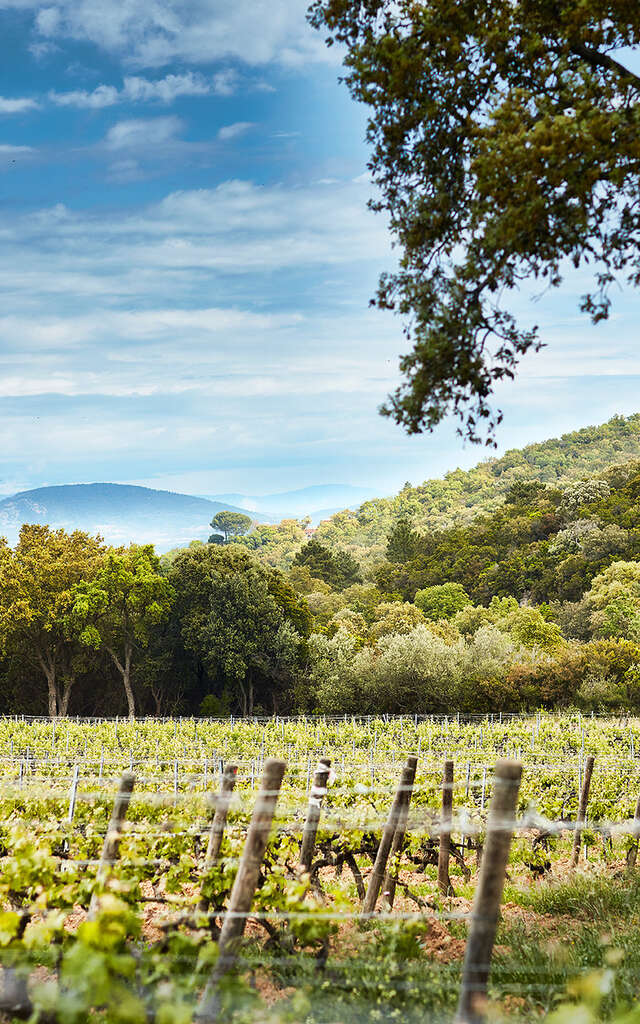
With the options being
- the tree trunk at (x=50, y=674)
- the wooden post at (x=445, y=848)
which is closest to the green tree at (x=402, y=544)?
the tree trunk at (x=50, y=674)

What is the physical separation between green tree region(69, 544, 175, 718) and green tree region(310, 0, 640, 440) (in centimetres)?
2741

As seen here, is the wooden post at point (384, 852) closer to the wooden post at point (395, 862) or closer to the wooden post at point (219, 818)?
the wooden post at point (395, 862)

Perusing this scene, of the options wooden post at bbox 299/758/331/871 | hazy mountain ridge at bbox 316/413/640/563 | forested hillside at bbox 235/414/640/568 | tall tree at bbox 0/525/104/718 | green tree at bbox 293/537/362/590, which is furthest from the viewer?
hazy mountain ridge at bbox 316/413/640/563

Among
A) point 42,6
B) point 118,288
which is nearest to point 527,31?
point 42,6

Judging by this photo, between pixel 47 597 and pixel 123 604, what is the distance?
3050 mm

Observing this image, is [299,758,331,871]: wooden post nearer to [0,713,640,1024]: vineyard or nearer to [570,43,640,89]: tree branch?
[0,713,640,1024]: vineyard

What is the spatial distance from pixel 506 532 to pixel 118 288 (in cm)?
4668

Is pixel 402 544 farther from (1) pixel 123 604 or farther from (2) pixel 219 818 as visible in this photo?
(2) pixel 219 818

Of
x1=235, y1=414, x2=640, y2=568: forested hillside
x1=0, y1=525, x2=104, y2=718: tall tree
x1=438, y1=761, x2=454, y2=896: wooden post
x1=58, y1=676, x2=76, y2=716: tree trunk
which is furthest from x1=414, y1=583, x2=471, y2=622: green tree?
x1=438, y1=761, x2=454, y2=896: wooden post

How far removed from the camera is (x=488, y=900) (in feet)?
7.58

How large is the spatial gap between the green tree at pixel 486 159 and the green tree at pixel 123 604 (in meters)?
27.4

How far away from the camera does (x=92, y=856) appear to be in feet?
17.3

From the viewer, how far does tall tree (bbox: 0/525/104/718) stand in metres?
31.2

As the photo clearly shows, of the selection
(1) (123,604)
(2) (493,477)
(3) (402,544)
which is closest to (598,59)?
(1) (123,604)
